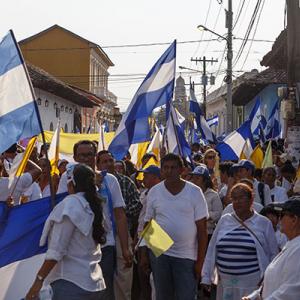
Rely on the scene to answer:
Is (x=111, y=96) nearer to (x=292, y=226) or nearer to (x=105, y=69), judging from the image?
(x=105, y=69)

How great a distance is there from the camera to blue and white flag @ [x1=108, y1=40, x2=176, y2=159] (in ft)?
28.4

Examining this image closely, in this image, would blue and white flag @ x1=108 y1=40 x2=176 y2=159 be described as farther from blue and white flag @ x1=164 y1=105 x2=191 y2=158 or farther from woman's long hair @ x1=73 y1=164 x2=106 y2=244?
woman's long hair @ x1=73 y1=164 x2=106 y2=244

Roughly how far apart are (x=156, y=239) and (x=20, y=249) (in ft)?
3.93

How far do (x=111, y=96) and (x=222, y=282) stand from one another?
6630 cm

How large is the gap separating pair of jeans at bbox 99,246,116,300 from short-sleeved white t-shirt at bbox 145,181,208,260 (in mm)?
572

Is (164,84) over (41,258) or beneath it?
over

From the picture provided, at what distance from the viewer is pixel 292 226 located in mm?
4559

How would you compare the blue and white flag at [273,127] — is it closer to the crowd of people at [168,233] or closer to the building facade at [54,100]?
the crowd of people at [168,233]

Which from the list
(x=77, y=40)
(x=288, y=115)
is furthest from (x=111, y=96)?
(x=288, y=115)

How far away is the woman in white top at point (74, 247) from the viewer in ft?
16.4

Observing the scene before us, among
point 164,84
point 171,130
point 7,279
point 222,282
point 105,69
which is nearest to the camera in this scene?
point 7,279

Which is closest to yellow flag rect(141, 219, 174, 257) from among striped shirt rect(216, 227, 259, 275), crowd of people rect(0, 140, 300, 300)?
crowd of people rect(0, 140, 300, 300)

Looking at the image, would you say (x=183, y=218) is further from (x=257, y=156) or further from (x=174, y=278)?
(x=257, y=156)

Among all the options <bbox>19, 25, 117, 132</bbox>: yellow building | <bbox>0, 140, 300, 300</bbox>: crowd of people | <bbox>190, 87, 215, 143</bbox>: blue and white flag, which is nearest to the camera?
<bbox>0, 140, 300, 300</bbox>: crowd of people
